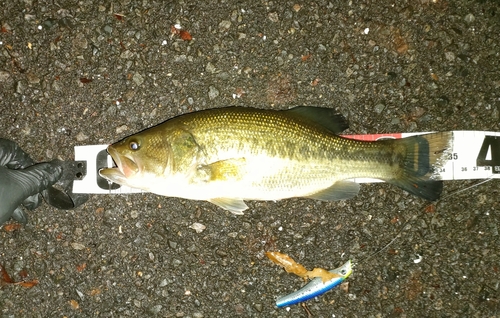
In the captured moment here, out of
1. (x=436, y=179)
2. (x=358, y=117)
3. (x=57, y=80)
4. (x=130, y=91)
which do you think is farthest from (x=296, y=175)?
(x=57, y=80)

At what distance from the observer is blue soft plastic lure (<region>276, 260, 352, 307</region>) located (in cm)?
334

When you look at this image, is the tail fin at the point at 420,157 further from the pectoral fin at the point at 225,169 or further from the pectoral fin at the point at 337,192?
the pectoral fin at the point at 225,169

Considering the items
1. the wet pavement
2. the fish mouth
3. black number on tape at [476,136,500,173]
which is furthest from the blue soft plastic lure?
the fish mouth

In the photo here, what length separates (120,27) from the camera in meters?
3.48

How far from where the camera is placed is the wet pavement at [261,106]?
11.2 feet

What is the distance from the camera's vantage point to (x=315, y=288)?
3334mm

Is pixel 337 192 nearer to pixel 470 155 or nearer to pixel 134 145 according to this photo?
pixel 470 155

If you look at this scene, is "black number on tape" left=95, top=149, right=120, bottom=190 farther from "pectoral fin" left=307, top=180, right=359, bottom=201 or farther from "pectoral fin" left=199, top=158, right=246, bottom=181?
"pectoral fin" left=307, top=180, right=359, bottom=201

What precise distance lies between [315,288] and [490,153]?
6.43ft

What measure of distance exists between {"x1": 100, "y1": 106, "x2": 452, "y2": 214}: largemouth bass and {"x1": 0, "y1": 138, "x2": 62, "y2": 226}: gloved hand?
2.50 ft

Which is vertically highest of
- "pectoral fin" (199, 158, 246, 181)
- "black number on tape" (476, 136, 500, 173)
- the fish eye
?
the fish eye

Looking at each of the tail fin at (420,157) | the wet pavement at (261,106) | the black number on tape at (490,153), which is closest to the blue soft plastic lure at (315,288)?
the wet pavement at (261,106)

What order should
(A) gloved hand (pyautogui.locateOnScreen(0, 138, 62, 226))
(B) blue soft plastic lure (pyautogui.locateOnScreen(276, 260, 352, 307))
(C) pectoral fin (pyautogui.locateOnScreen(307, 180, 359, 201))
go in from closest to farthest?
(A) gloved hand (pyautogui.locateOnScreen(0, 138, 62, 226)) → (C) pectoral fin (pyautogui.locateOnScreen(307, 180, 359, 201)) → (B) blue soft plastic lure (pyautogui.locateOnScreen(276, 260, 352, 307))

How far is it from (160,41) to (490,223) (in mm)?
3400
